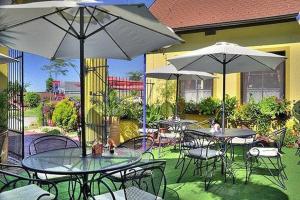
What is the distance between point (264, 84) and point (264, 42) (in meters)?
1.29

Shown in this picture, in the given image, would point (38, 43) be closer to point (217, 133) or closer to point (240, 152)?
point (217, 133)

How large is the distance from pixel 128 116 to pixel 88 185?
5762mm

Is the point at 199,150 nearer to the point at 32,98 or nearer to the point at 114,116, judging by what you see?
the point at 114,116

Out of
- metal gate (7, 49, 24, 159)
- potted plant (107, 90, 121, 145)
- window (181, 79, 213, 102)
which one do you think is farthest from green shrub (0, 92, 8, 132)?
window (181, 79, 213, 102)

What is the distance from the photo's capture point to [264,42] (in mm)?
10023

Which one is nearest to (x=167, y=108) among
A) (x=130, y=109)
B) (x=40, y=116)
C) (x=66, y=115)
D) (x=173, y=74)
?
(x=130, y=109)

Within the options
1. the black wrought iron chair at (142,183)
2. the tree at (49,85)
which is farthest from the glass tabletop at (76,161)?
the tree at (49,85)

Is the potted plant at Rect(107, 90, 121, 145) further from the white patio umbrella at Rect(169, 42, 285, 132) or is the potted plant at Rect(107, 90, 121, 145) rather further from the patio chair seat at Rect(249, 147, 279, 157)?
the patio chair seat at Rect(249, 147, 279, 157)

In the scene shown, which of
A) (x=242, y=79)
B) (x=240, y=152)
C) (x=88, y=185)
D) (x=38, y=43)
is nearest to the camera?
(x=88, y=185)

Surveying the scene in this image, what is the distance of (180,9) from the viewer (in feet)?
42.6

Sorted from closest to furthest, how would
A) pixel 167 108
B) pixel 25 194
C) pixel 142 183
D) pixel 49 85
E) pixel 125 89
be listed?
pixel 25 194 < pixel 142 183 < pixel 125 89 < pixel 167 108 < pixel 49 85

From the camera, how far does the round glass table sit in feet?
10.8

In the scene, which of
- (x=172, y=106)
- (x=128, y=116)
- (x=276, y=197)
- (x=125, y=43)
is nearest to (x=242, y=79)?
(x=172, y=106)

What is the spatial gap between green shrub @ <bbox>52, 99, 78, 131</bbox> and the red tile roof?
16.3 ft
